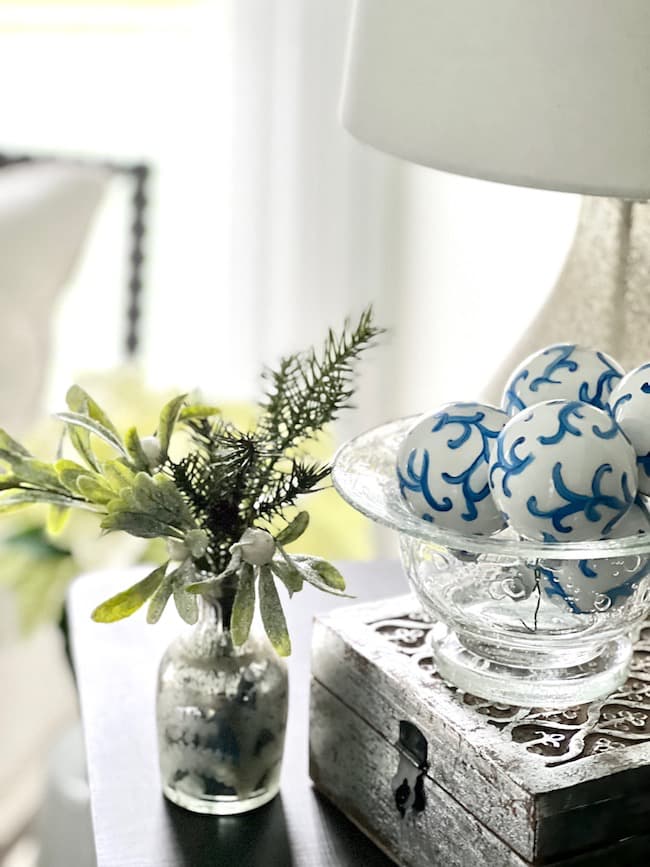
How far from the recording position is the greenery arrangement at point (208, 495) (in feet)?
2.10

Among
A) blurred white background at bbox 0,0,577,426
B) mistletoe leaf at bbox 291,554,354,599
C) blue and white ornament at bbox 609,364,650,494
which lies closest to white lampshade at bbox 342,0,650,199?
blue and white ornament at bbox 609,364,650,494

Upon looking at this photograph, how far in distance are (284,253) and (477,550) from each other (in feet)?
4.11

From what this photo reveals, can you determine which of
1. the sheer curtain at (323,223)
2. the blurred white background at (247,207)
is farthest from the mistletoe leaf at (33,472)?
the sheer curtain at (323,223)

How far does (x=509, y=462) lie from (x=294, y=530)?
0.38ft

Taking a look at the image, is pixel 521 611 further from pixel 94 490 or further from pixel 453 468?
pixel 94 490

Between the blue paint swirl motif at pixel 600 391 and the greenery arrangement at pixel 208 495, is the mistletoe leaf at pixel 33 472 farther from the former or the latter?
the blue paint swirl motif at pixel 600 391

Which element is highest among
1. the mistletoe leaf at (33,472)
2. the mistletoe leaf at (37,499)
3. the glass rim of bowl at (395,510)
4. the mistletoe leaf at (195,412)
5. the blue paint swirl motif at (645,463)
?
the blue paint swirl motif at (645,463)

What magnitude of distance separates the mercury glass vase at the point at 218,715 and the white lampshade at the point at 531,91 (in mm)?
264

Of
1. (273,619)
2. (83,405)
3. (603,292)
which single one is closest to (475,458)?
(273,619)

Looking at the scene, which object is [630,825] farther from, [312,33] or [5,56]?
[5,56]

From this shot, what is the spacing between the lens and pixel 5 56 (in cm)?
203

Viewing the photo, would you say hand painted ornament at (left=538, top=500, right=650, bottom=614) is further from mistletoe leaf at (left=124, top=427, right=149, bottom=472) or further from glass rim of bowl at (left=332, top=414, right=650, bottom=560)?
mistletoe leaf at (left=124, top=427, right=149, bottom=472)

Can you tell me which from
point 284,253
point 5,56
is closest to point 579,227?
point 284,253

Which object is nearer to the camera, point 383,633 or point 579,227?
point 383,633
